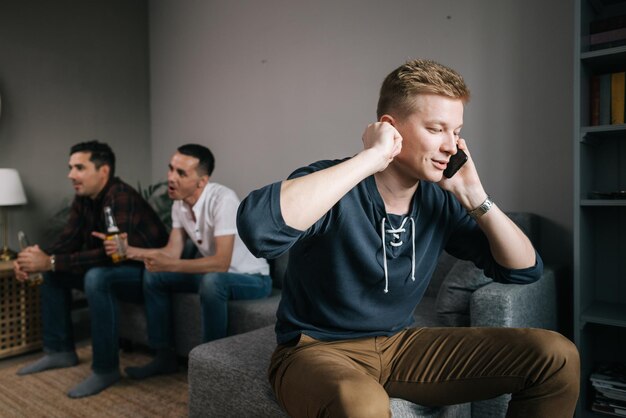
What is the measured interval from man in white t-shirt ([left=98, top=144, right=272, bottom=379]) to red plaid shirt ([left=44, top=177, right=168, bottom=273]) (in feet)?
0.38

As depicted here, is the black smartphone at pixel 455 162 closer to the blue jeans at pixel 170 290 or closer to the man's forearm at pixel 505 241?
the man's forearm at pixel 505 241

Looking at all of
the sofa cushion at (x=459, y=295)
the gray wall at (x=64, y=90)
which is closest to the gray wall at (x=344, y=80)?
the gray wall at (x=64, y=90)

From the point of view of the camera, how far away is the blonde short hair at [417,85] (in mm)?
1125

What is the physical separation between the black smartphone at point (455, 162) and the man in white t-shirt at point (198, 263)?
129 cm

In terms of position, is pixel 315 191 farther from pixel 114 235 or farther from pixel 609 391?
pixel 114 235

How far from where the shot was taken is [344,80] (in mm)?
2875

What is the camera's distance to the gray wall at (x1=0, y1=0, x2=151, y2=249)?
3.17 meters

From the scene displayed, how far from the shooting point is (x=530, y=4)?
223cm

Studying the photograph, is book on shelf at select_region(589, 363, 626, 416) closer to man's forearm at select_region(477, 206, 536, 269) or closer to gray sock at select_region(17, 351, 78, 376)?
man's forearm at select_region(477, 206, 536, 269)

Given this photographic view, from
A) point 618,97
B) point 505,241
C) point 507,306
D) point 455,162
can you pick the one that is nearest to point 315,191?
point 455,162

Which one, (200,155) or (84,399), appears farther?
(200,155)

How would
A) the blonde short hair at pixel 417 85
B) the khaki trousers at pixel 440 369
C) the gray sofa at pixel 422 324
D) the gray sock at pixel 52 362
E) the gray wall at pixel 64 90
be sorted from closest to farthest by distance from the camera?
the khaki trousers at pixel 440 369 < the blonde short hair at pixel 417 85 < the gray sofa at pixel 422 324 < the gray sock at pixel 52 362 < the gray wall at pixel 64 90

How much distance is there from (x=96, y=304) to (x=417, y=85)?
1.84m

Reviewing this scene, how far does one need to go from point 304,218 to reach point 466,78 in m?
1.71
